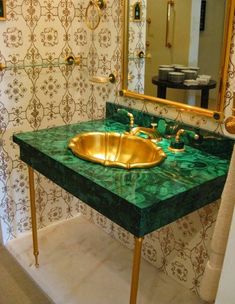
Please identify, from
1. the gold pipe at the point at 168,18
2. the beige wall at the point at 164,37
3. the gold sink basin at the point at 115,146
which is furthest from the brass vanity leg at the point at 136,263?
the gold pipe at the point at 168,18

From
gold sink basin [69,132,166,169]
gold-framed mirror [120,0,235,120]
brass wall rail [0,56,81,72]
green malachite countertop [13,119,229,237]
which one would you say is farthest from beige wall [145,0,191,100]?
brass wall rail [0,56,81,72]

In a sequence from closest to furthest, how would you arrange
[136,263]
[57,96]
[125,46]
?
[136,263]
[125,46]
[57,96]

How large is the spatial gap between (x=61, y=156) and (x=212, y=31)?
0.78 metres

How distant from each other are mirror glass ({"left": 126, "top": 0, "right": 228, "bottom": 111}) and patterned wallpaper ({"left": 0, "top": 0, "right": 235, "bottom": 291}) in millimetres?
97

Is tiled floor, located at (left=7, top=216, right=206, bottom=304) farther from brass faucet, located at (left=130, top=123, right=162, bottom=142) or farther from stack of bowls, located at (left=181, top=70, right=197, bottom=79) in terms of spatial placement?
stack of bowls, located at (left=181, top=70, right=197, bottom=79)

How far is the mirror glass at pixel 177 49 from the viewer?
1.37m

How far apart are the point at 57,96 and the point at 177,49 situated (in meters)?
0.86

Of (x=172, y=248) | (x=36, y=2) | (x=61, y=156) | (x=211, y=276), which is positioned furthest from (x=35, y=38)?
(x=211, y=276)

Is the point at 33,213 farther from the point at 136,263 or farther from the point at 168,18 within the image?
the point at 168,18

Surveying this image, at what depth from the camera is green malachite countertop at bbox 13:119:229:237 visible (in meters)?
1.07

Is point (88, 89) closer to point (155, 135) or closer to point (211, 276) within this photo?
point (155, 135)

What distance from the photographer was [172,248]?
5.92ft

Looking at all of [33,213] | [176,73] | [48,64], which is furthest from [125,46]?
[33,213]

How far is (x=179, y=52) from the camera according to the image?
1511mm
